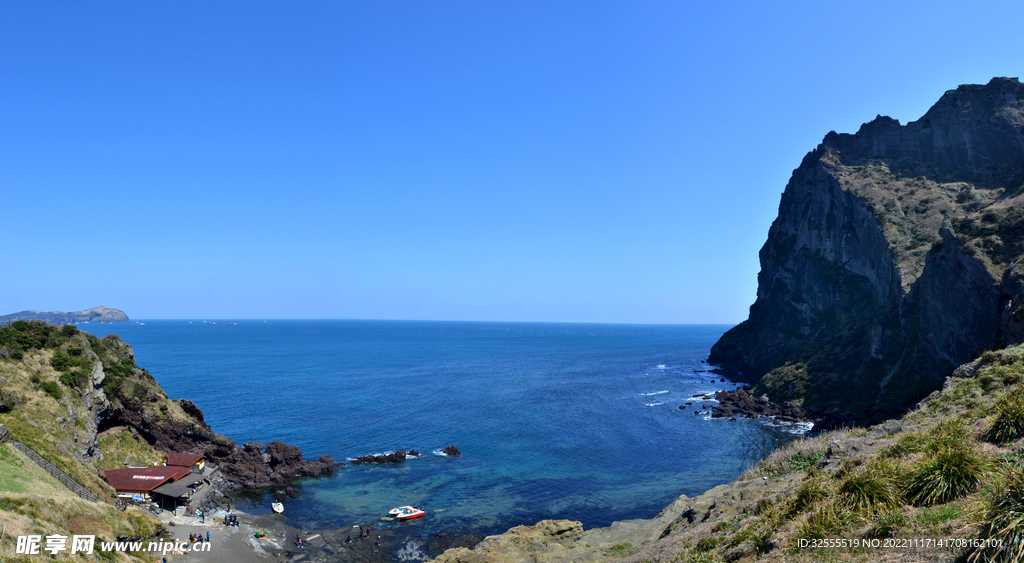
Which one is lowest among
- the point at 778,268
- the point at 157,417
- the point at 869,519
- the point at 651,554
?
the point at 157,417

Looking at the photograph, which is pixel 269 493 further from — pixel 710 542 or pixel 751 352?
pixel 751 352

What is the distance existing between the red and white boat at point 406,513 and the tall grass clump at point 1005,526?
42.1 m

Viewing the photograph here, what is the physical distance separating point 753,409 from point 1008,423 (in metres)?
78.1

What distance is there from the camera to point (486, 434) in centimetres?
7175

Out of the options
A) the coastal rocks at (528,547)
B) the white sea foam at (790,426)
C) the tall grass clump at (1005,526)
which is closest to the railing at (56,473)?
the coastal rocks at (528,547)

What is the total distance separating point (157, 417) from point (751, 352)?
127724 millimetres

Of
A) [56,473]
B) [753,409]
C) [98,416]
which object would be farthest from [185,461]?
[753,409]

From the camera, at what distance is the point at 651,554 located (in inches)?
728

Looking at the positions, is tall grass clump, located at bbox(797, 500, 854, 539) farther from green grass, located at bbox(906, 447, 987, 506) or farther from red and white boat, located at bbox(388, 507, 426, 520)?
red and white boat, located at bbox(388, 507, 426, 520)

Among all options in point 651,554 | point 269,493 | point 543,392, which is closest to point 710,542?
point 651,554

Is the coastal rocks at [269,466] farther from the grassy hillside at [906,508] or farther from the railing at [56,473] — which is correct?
the grassy hillside at [906,508]

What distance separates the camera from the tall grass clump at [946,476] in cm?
1140

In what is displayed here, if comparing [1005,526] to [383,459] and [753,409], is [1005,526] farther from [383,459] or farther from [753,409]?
[753,409]

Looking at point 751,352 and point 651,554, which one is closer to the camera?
point 651,554
